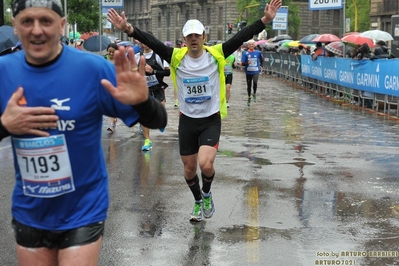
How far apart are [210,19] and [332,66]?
7998 cm

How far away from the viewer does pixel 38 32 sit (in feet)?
11.2

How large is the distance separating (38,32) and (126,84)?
473 millimetres

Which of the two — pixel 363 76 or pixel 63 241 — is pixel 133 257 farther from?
pixel 363 76

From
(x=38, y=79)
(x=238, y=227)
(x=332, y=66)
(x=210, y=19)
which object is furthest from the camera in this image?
(x=210, y=19)

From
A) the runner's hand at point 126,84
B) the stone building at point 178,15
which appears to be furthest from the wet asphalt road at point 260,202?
the stone building at point 178,15

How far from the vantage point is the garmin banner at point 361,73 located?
61.5 ft

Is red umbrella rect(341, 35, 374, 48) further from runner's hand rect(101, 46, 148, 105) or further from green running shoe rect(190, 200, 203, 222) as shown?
runner's hand rect(101, 46, 148, 105)

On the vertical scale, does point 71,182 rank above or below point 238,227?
above

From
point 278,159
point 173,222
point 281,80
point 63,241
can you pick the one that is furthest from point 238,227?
point 281,80

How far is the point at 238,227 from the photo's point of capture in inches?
286

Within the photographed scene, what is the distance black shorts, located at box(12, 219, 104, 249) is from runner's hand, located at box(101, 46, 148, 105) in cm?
70

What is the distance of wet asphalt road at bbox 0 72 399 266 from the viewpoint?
6.36 metres

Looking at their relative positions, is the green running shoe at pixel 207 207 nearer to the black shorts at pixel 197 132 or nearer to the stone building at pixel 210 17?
the black shorts at pixel 197 132

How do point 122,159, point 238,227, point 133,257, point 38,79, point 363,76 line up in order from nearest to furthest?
point 38,79 < point 133,257 < point 238,227 < point 122,159 < point 363,76
